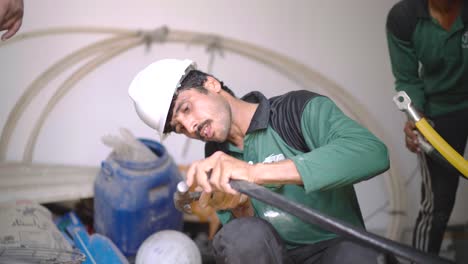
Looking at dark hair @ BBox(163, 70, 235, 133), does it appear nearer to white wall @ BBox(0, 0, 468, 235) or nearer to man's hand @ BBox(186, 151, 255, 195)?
man's hand @ BBox(186, 151, 255, 195)

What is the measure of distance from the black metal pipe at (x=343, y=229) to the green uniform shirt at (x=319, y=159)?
0.31ft

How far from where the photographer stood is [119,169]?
1911 millimetres

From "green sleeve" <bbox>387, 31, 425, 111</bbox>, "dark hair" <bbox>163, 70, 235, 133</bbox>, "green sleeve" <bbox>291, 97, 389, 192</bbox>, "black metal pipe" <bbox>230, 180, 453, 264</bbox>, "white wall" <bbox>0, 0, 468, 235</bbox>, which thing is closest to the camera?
"black metal pipe" <bbox>230, 180, 453, 264</bbox>

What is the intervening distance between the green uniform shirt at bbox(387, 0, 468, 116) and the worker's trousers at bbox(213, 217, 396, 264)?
2.57 feet

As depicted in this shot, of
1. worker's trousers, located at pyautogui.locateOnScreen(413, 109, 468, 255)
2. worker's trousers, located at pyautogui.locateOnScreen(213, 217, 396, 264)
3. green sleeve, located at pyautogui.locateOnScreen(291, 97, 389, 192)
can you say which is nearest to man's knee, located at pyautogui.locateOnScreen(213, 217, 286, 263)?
worker's trousers, located at pyautogui.locateOnScreen(213, 217, 396, 264)

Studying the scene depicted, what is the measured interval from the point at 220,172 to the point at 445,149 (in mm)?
590

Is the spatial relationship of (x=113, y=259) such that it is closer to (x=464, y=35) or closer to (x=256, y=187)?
(x=256, y=187)

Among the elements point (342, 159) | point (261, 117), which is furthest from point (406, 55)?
point (342, 159)

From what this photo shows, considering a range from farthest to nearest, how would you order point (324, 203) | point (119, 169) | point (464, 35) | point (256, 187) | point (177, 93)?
1. point (119, 169)
2. point (464, 35)
3. point (177, 93)
4. point (324, 203)
5. point (256, 187)

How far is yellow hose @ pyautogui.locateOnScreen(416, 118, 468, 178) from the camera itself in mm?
1103

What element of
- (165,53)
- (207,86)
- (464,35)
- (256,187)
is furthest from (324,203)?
(165,53)

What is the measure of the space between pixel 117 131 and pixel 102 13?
590 mm

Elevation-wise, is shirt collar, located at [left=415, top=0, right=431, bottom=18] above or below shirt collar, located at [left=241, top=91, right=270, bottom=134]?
above

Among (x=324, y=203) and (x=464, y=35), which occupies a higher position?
(x=464, y=35)
